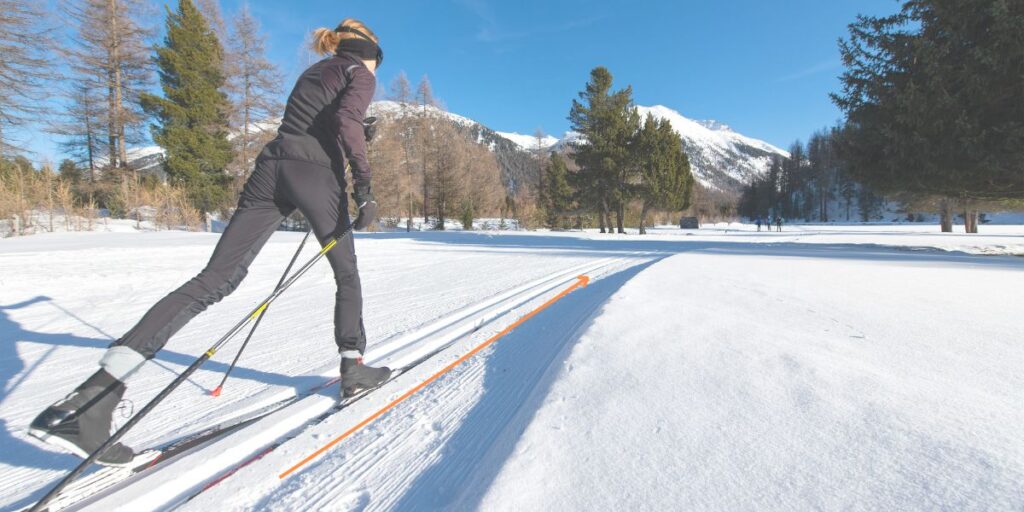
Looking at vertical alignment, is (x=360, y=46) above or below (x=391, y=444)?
above

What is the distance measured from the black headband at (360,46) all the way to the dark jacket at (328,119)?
76mm

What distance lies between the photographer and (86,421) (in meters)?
1.42

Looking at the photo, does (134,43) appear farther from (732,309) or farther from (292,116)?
(732,309)

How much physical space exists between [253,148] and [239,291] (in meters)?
18.0

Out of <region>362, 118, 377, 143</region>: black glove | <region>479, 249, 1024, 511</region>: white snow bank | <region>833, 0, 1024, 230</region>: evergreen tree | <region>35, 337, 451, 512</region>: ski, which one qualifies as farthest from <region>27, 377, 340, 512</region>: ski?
<region>833, 0, 1024, 230</region>: evergreen tree

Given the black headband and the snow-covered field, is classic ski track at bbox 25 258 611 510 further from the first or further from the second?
the black headband

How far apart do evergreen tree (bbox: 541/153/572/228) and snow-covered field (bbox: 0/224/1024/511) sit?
29676 millimetres

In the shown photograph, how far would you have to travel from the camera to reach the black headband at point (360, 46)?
2.16m

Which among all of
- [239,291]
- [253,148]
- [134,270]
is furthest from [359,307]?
[253,148]

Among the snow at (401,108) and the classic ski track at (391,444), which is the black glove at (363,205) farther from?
the snow at (401,108)

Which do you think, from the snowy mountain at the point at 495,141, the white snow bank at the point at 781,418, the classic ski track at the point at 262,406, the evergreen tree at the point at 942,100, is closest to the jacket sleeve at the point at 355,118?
the classic ski track at the point at 262,406

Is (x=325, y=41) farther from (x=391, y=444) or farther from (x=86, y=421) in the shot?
(x=391, y=444)

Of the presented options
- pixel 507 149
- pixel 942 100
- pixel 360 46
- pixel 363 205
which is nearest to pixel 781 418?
pixel 363 205

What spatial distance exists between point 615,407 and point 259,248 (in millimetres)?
1808
